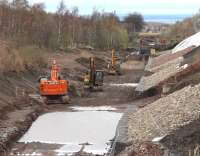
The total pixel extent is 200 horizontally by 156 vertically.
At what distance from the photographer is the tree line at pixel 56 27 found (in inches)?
2036

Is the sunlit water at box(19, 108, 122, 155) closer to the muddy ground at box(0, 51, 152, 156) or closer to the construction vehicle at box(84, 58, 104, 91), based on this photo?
the muddy ground at box(0, 51, 152, 156)

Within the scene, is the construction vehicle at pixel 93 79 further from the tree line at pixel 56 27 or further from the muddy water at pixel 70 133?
the tree line at pixel 56 27

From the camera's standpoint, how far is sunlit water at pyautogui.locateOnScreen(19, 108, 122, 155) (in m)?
17.1

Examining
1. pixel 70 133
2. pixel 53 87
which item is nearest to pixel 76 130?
pixel 70 133

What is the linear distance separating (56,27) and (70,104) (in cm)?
3646

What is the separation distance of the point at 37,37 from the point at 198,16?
5891 cm

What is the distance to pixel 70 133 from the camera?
63.5ft

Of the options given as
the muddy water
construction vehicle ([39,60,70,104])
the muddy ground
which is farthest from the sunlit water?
construction vehicle ([39,60,70,104])

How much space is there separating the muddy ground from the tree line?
4.31 metres

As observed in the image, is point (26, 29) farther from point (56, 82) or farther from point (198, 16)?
point (198, 16)

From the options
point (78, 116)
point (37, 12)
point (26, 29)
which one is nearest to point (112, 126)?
point (78, 116)

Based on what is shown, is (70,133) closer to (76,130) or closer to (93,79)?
(76,130)

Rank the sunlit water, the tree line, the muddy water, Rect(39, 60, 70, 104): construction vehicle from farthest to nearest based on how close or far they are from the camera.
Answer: the tree line, Rect(39, 60, 70, 104): construction vehicle, the sunlit water, the muddy water

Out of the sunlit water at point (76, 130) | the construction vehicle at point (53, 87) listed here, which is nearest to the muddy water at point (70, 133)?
the sunlit water at point (76, 130)
